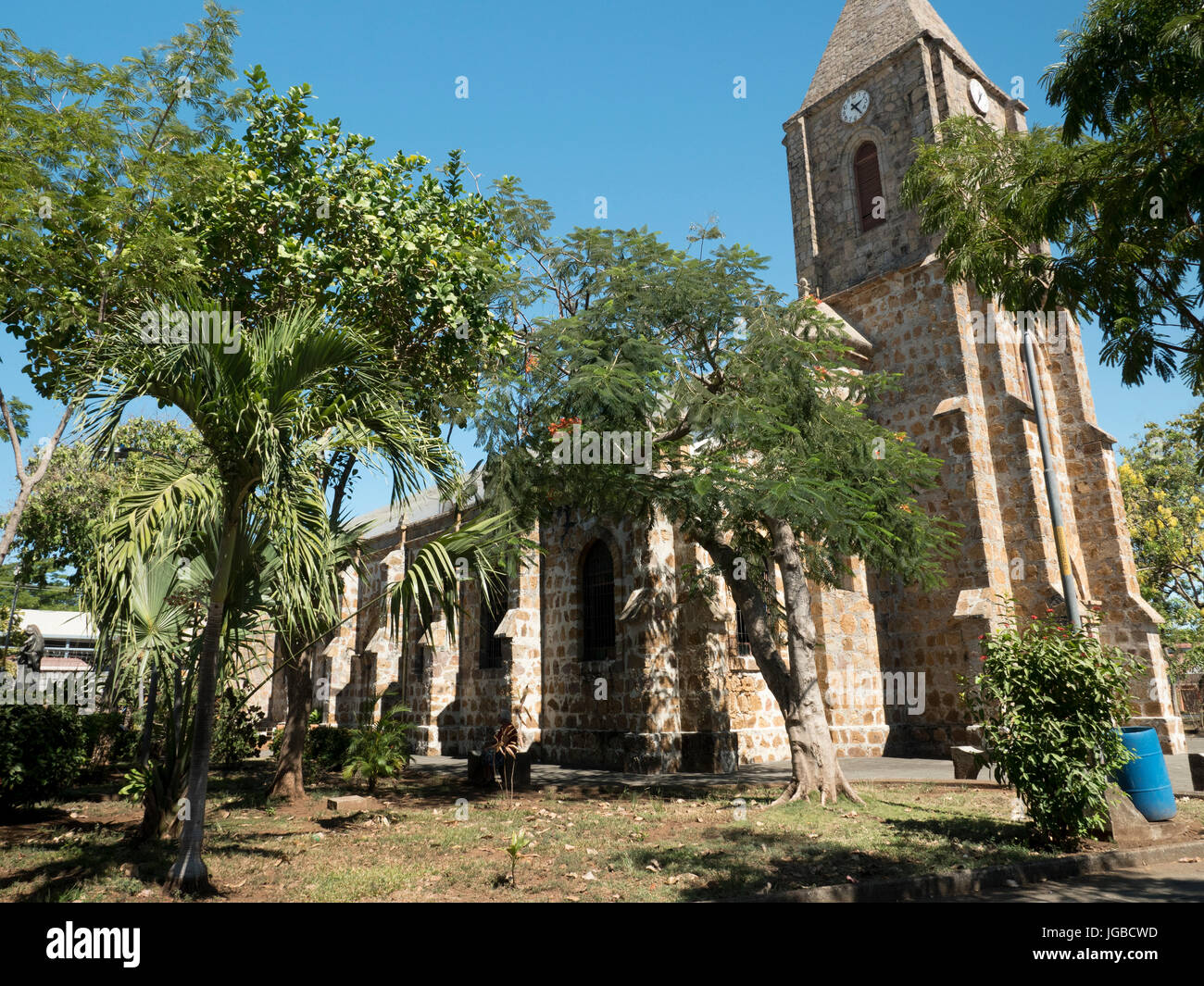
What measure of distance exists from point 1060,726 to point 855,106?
2236 cm

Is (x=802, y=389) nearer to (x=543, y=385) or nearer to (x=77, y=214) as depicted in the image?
(x=543, y=385)

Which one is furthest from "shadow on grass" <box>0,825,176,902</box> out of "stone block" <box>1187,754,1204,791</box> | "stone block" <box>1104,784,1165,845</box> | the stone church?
"stone block" <box>1187,754,1204,791</box>

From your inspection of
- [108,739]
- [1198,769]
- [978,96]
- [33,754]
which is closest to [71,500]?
[108,739]

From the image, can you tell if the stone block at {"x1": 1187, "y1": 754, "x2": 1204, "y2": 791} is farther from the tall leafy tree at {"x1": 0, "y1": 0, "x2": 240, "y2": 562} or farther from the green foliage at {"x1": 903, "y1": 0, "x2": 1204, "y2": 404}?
the tall leafy tree at {"x1": 0, "y1": 0, "x2": 240, "y2": 562}

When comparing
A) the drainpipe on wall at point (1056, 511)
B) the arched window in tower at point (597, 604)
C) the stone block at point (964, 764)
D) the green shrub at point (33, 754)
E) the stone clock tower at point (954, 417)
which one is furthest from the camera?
the arched window in tower at point (597, 604)

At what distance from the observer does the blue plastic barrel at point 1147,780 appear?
7.70 meters

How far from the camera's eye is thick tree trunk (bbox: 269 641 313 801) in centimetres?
1143

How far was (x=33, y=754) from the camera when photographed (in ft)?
31.2

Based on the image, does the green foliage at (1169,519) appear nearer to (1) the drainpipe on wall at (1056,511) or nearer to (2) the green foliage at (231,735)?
(1) the drainpipe on wall at (1056,511)

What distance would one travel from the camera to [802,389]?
35.0ft

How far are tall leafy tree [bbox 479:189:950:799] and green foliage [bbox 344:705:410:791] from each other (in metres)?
4.56

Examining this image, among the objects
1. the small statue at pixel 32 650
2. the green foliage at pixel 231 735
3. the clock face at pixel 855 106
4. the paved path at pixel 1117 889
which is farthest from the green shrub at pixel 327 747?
the clock face at pixel 855 106

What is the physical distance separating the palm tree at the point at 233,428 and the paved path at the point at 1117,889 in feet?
20.4

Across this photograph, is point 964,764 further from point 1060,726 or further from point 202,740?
point 202,740
